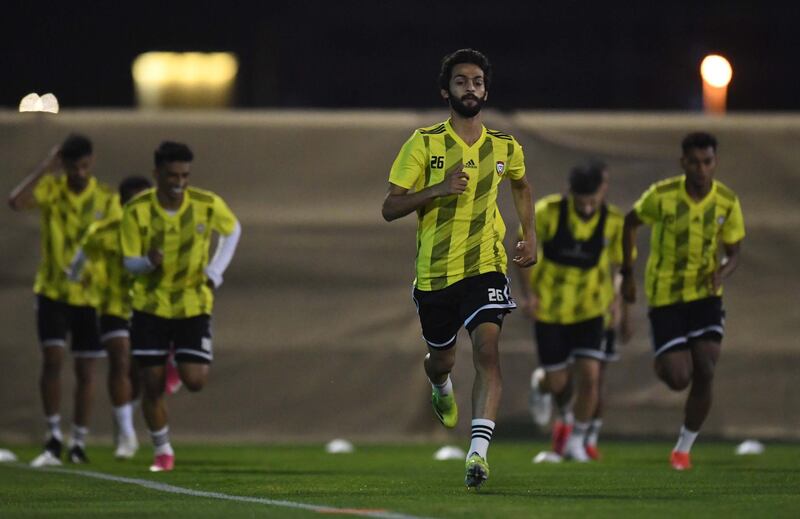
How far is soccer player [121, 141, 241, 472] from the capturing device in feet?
44.5

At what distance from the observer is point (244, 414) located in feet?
58.3

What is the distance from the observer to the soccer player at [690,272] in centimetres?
1370

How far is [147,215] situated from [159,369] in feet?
3.40

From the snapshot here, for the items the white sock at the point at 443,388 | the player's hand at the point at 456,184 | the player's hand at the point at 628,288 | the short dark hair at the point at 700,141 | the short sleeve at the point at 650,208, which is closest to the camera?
the player's hand at the point at 456,184

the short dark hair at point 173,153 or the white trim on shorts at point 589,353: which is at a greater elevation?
the short dark hair at point 173,153

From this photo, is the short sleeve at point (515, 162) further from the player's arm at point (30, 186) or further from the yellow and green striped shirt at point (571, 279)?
the player's arm at point (30, 186)

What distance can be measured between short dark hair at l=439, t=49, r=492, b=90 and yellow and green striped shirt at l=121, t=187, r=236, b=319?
2.99 metres

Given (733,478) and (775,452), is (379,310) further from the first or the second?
(733,478)

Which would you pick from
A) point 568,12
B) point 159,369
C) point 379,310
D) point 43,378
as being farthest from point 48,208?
point 568,12

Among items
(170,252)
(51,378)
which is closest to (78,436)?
(51,378)

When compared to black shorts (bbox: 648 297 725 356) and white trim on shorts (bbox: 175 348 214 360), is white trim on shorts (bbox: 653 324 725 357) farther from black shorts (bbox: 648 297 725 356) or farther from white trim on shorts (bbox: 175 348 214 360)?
white trim on shorts (bbox: 175 348 214 360)

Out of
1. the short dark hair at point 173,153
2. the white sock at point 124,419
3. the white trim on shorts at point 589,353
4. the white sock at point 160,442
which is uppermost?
the short dark hair at point 173,153

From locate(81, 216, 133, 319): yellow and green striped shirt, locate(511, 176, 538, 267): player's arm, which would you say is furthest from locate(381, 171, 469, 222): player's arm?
locate(81, 216, 133, 319): yellow and green striped shirt

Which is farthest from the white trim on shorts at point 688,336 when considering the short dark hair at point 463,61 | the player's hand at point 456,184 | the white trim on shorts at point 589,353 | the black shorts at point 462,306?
the player's hand at point 456,184
